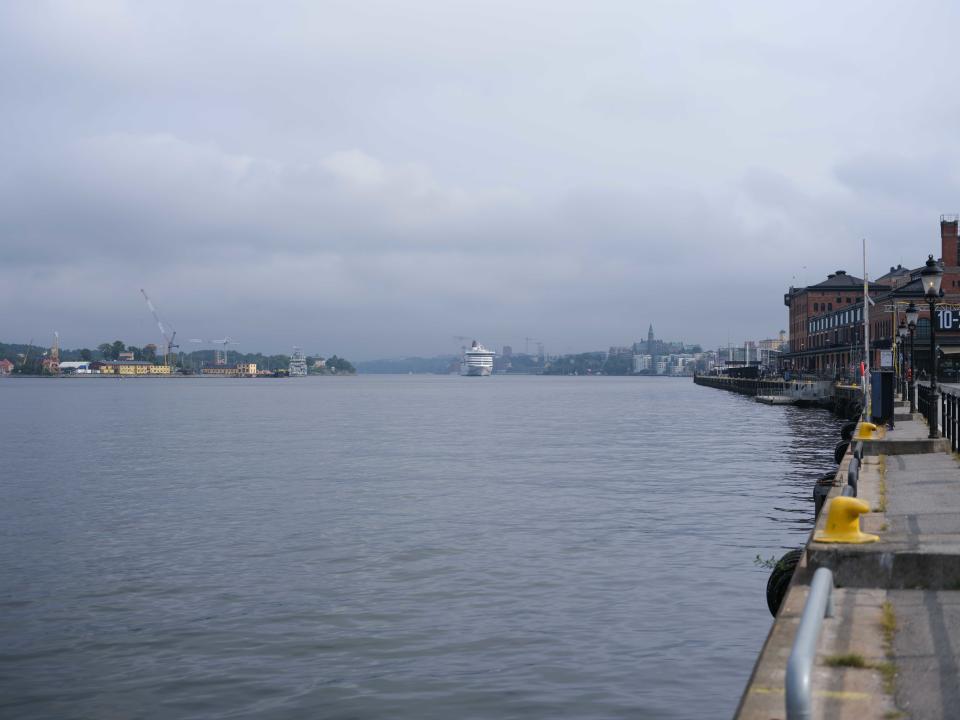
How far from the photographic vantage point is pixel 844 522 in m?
12.0

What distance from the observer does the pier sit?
24.6 ft

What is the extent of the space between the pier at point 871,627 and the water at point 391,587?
3390 mm

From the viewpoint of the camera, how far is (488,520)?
30.0m

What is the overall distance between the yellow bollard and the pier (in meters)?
0.03

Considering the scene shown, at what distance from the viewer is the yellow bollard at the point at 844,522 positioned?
11836 mm

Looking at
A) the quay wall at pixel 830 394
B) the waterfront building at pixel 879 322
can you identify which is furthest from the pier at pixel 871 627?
the waterfront building at pixel 879 322

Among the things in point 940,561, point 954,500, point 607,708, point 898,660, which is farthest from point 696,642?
point 898,660

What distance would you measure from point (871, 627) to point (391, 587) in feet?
42.6

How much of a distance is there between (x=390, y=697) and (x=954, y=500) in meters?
10.0

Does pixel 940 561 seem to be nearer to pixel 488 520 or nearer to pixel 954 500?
pixel 954 500

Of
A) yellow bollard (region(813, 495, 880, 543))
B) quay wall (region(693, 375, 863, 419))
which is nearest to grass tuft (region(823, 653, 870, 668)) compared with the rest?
yellow bollard (region(813, 495, 880, 543))

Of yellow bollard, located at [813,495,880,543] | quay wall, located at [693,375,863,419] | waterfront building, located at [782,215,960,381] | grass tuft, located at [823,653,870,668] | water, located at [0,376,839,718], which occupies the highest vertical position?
waterfront building, located at [782,215,960,381]

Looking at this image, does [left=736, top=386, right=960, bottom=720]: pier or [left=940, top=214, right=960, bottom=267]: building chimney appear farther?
[left=940, top=214, right=960, bottom=267]: building chimney

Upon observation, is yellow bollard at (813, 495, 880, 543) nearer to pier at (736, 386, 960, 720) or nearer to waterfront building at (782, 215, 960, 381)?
pier at (736, 386, 960, 720)
